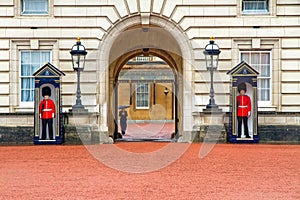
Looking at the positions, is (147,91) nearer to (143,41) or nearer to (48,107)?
(143,41)

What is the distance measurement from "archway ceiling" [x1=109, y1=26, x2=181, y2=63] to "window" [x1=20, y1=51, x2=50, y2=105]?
2.57m

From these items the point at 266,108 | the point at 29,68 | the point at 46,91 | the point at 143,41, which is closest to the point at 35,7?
the point at 29,68

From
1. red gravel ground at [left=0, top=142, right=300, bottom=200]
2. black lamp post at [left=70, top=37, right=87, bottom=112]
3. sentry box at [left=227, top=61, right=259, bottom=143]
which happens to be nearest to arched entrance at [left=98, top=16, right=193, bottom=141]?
black lamp post at [left=70, top=37, right=87, bottom=112]

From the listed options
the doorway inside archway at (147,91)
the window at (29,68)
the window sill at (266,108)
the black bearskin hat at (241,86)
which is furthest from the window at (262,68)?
the doorway inside archway at (147,91)

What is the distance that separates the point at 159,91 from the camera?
56.0 meters

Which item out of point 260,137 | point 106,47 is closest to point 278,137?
point 260,137

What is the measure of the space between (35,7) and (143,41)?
201 inches

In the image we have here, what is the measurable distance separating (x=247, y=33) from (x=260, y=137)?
353cm

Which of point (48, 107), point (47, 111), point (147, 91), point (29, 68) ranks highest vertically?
point (29, 68)

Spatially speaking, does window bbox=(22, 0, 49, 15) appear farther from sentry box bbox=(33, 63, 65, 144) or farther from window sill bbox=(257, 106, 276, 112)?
window sill bbox=(257, 106, 276, 112)

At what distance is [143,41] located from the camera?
25.1 m

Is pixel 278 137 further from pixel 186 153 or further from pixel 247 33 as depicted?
pixel 186 153

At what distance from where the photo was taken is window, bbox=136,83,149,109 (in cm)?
5572

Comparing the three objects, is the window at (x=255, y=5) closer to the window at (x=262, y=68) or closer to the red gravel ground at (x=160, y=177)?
the window at (x=262, y=68)
